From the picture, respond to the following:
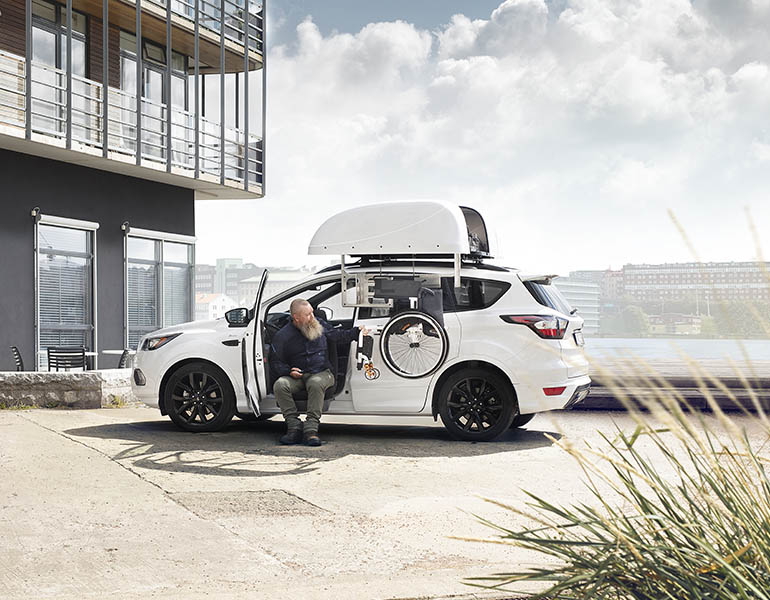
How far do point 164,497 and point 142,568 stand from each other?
6.81 feet

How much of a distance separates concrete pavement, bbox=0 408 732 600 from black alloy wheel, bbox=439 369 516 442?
0.27m

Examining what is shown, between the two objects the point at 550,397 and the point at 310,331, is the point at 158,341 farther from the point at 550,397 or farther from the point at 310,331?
the point at 550,397

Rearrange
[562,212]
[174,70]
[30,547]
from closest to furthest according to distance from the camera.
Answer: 1. [30,547]
2. [174,70]
3. [562,212]

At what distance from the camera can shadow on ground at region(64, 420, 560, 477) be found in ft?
29.1

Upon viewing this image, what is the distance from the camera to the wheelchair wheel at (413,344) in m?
10.2

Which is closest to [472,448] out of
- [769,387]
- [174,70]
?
[769,387]

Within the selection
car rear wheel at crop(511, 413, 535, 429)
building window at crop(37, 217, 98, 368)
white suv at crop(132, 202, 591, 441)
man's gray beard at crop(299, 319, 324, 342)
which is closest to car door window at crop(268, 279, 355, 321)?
white suv at crop(132, 202, 591, 441)

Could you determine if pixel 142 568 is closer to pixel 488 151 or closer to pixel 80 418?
pixel 80 418

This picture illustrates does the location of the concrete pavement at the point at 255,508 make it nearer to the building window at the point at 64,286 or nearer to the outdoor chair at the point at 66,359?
the outdoor chair at the point at 66,359

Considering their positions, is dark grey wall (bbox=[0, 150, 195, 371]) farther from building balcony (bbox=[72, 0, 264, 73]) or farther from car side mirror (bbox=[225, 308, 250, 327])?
car side mirror (bbox=[225, 308, 250, 327])

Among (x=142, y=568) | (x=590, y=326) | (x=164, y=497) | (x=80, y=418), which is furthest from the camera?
(x=80, y=418)

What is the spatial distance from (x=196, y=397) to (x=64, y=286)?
930 cm

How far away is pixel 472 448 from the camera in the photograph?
9992mm

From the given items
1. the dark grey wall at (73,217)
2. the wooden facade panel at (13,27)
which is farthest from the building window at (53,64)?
the dark grey wall at (73,217)
